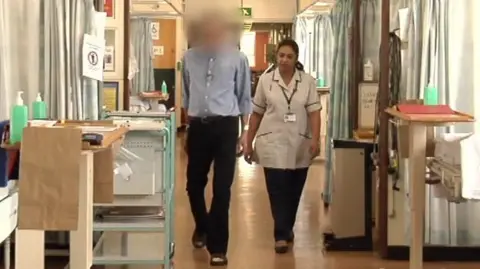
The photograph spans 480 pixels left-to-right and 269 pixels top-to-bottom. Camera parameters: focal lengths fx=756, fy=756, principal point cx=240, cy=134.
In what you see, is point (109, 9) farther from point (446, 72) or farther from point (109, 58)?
point (446, 72)

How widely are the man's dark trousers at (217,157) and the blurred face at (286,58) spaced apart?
68 cm

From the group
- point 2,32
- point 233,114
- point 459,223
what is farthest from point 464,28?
point 2,32

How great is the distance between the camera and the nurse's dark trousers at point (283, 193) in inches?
204

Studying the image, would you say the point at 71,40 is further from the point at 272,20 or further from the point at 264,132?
the point at 272,20

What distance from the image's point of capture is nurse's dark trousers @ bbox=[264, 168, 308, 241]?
5.19 metres

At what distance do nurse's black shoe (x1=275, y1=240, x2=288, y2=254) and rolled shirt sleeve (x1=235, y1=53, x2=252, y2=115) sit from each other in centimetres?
98

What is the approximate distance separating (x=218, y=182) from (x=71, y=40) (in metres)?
1.25

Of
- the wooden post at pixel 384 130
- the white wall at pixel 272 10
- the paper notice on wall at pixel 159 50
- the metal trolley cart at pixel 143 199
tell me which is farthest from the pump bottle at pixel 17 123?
the white wall at pixel 272 10

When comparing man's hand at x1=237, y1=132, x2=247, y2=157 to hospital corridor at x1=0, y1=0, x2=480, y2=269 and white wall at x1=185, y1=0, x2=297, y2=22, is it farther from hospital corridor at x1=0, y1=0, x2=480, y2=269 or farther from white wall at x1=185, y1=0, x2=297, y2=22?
white wall at x1=185, y1=0, x2=297, y2=22

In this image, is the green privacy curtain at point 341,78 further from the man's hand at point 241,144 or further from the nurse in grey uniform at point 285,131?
the man's hand at point 241,144

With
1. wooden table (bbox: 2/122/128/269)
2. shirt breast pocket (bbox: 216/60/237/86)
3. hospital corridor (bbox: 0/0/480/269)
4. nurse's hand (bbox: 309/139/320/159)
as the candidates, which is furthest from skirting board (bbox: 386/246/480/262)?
wooden table (bbox: 2/122/128/269)

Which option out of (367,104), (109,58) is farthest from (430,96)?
(109,58)

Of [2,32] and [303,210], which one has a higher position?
[2,32]

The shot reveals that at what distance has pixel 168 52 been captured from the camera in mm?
13805
